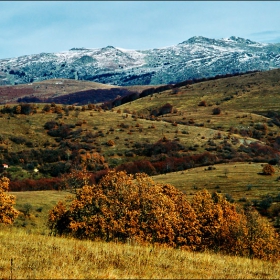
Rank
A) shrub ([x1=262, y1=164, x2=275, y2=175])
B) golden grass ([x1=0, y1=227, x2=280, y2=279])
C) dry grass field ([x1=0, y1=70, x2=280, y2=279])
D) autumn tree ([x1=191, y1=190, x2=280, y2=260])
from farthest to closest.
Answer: shrub ([x1=262, y1=164, x2=275, y2=175]) → autumn tree ([x1=191, y1=190, x2=280, y2=260]) → dry grass field ([x1=0, y1=70, x2=280, y2=279]) → golden grass ([x1=0, y1=227, x2=280, y2=279])

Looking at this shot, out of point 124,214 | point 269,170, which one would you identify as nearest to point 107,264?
point 124,214

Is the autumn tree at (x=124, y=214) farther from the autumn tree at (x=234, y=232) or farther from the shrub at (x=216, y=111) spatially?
the shrub at (x=216, y=111)

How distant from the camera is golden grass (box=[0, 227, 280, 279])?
370 inches

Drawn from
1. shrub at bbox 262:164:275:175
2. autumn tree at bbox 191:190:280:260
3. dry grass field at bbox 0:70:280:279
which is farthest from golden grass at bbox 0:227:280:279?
shrub at bbox 262:164:275:175

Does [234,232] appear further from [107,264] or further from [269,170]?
[269,170]

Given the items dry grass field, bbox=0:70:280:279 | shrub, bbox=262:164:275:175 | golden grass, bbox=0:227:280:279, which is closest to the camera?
golden grass, bbox=0:227:280:279

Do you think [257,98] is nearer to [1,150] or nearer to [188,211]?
[1,150]

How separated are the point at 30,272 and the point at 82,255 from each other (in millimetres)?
2481

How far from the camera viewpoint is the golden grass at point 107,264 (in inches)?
370

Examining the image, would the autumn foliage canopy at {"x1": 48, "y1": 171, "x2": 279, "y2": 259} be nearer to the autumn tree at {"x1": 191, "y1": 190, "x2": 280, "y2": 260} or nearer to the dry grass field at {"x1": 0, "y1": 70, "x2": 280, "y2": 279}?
the autumn tree at {"x1": 191, "y1": 190, "x2": 280, "y2": 260}

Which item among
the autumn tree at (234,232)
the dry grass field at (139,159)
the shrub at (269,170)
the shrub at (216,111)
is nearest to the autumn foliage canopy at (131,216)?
the autumn tree at (234,232)

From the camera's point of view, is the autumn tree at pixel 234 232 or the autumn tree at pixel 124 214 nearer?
the autumn tree at pixel 124 214

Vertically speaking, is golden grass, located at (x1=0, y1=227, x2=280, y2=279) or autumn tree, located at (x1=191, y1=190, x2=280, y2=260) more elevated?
golden grass, located at (x1=0, y1=227, x2=280, y2=279)

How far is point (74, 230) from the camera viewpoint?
23953 mm
